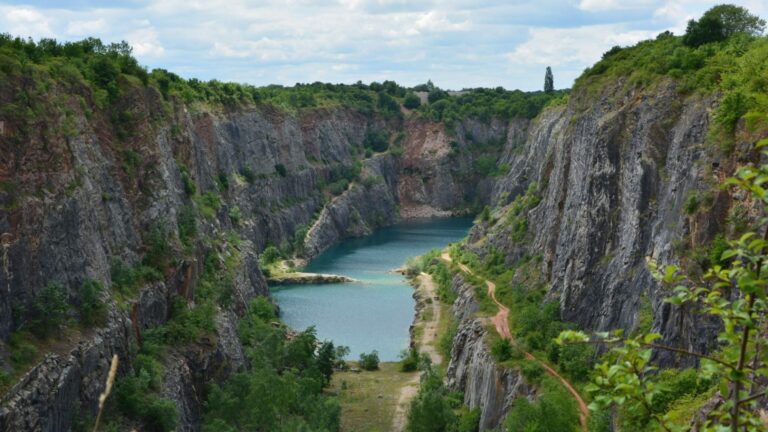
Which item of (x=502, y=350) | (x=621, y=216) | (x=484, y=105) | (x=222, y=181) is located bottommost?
(x=502, y=350)

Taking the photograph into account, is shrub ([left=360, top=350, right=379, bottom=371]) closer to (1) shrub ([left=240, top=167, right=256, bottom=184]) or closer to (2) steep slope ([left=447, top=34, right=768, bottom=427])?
(2) steep slope ([left=447, top=34, right=768, bottom=427])

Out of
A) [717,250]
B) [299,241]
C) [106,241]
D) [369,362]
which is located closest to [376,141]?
[299,241]

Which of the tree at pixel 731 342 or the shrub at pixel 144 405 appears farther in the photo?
the shrub at pixel 144 405

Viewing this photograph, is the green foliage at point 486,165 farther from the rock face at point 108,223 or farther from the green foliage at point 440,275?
the rock face at point 108,223

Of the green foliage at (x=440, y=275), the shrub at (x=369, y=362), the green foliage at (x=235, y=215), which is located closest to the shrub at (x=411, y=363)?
the shrub at (x=369, y=362)

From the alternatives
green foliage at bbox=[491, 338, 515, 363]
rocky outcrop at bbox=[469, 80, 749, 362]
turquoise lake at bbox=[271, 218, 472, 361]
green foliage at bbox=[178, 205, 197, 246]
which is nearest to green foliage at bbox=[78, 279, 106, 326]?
green foliage at bbox=[178, 205, 197, 246]

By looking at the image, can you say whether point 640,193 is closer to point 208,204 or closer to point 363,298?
point 208,204
